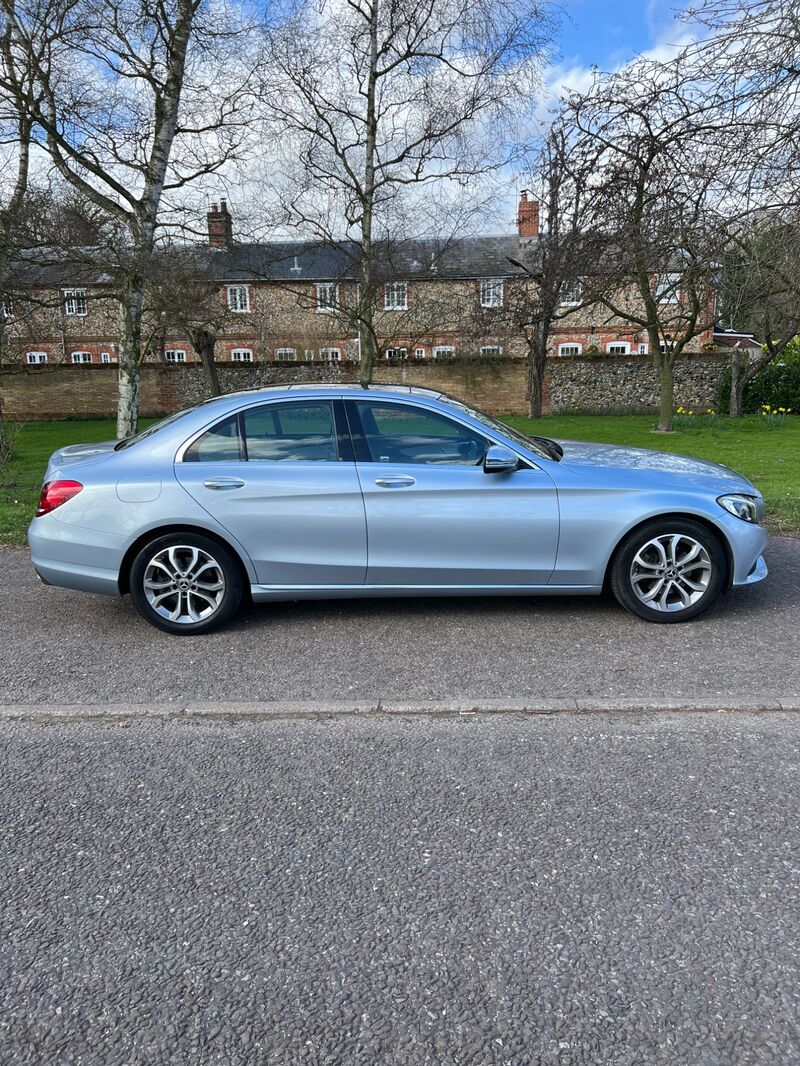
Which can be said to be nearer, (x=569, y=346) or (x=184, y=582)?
(x=184, y=582)

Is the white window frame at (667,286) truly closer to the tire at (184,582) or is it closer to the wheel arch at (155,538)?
the wheel arch at (155,538)

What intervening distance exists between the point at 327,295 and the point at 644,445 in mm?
Result: 10475

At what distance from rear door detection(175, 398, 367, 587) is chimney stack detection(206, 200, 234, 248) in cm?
988

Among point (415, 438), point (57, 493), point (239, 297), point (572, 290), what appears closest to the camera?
point (57, 493)

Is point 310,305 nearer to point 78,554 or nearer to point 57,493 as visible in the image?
point 57,493

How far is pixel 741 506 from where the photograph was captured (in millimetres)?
4852

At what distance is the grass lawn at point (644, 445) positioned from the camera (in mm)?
8453

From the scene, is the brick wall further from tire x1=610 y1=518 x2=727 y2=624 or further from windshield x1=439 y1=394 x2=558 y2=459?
tire x1=610 y1=518 x2=727 y2=624

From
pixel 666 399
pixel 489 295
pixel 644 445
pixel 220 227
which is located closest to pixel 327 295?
pixel 220 227

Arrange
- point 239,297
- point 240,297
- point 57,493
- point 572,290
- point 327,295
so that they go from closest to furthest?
point 57,493 < point 572,290 < point 327,295 < point 239,297 < point 240,297

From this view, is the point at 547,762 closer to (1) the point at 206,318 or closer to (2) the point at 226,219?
(2) the point at 226,219

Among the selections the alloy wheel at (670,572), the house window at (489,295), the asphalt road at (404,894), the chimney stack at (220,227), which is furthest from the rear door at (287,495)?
the house window at (489,295)

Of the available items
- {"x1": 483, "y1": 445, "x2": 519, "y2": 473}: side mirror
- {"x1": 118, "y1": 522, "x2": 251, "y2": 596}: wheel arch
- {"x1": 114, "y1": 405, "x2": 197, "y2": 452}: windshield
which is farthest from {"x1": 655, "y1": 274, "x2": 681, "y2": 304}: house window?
{"x1": 118, "y1": 522, "x2": 251, "y2": 596}: wheel arch

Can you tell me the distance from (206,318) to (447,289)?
38.7 feet
